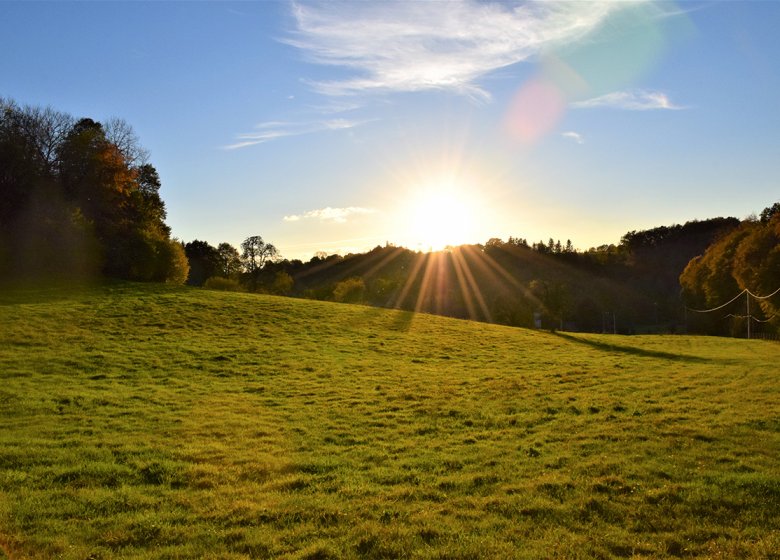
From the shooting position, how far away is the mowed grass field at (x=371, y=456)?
26.2 ft

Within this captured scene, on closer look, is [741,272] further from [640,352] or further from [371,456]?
[371,456]

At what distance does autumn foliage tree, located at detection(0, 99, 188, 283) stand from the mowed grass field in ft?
90.2

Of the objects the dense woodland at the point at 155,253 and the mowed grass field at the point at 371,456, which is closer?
the mowed grass field at the point at 371,456

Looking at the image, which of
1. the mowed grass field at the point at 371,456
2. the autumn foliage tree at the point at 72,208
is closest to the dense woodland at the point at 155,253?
the autumn foliage tree at the point at 72,208

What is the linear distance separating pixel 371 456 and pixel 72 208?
2243 inches

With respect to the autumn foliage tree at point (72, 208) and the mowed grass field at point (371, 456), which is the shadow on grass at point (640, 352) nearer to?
the mowed grass field at point (371, 456)

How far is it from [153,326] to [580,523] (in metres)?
33.9

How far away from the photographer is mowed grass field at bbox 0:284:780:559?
798cm

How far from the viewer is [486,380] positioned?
24.8 m

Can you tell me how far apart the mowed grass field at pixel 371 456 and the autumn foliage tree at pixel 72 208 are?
27.5m

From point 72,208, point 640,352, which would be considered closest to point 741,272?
point 640,352

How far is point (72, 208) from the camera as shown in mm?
56188

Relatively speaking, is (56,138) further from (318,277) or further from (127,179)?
(318,277)

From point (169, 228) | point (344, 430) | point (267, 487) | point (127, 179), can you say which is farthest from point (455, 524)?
point (169, 228)
